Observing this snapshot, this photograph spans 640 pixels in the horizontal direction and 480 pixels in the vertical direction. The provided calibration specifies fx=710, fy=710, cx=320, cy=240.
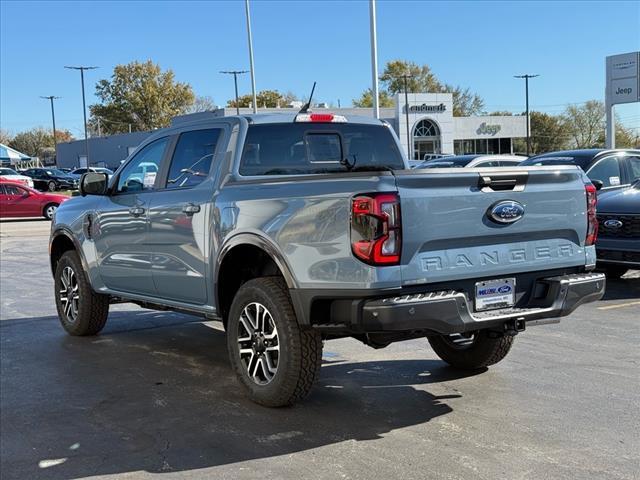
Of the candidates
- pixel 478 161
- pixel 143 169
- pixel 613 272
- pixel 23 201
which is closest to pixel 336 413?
pixel 143 169

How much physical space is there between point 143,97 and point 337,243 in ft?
325

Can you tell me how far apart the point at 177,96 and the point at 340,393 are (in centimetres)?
9941

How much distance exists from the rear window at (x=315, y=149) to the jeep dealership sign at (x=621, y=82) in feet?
81.3

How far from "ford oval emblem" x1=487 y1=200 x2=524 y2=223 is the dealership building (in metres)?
52.3

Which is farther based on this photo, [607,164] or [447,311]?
[607,164]

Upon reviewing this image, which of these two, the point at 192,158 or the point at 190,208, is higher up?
the point at 192,158

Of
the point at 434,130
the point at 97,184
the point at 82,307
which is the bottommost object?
the point at 82,307

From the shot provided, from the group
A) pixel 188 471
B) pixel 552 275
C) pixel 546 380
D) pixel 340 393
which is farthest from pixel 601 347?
pixel 188 471

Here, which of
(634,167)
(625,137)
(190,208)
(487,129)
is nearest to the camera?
(190,208)

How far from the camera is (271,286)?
4652 mm

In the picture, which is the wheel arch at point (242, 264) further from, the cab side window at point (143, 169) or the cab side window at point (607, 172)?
the cab side window at point (607, 172)

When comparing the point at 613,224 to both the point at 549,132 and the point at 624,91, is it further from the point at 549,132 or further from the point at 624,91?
the point at 549,132

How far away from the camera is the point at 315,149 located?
5676mm

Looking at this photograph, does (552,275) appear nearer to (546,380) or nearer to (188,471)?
(546,380)
